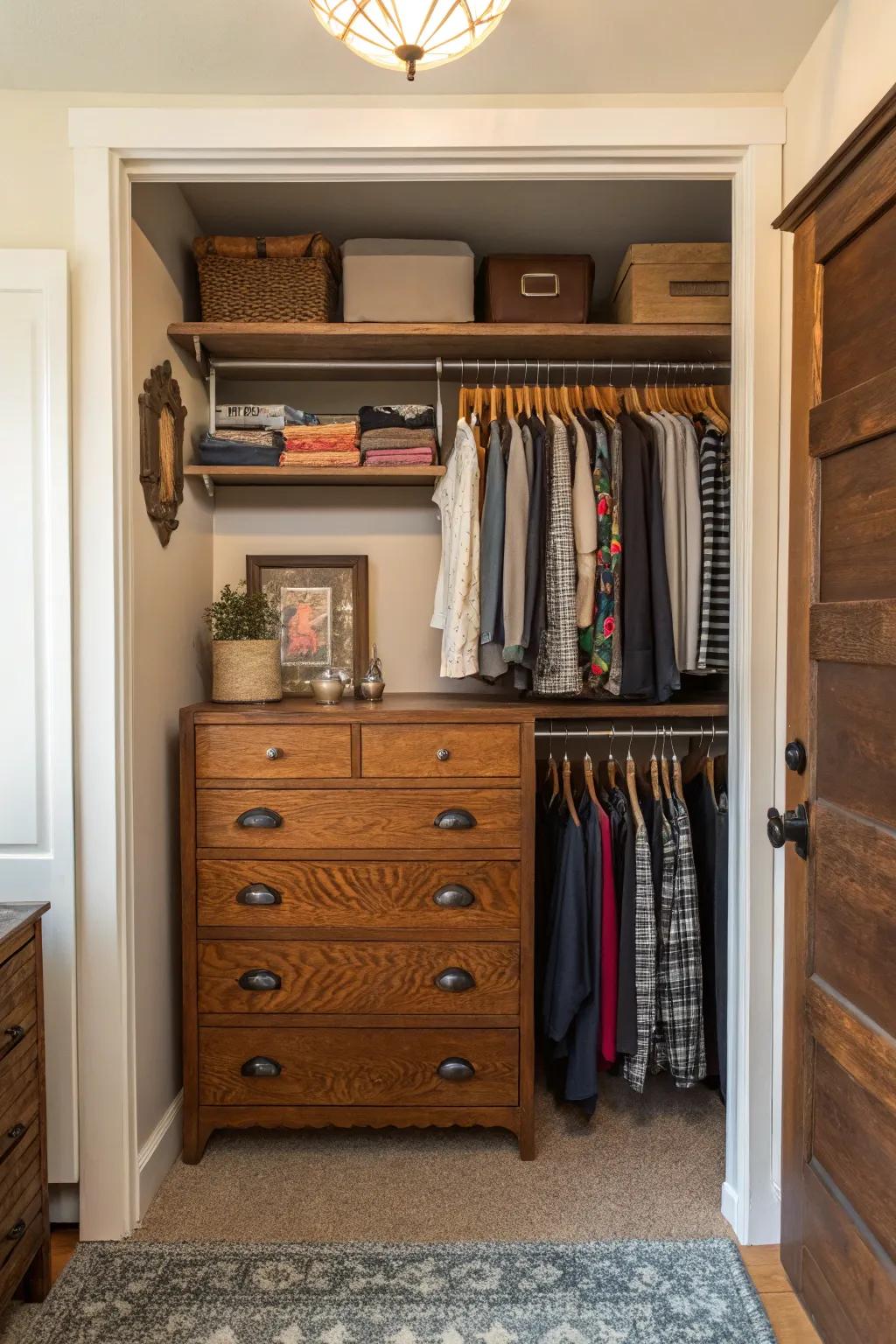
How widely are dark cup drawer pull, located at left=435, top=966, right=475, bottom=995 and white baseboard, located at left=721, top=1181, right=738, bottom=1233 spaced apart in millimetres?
739

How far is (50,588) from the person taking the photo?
76.6 inches

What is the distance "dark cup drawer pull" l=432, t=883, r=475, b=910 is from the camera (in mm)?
2287

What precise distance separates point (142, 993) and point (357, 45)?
2.00 metres

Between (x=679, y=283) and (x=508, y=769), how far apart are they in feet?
4.57

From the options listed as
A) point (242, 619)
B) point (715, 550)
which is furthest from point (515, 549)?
point (242, 619)

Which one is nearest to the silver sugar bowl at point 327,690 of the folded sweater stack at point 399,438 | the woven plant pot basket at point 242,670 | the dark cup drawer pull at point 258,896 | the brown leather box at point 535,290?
the woven plant pot basket at point 242,670

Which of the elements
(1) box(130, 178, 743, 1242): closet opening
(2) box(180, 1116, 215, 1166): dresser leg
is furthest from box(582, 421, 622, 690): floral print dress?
(2) box(180, 1116, 215, 1166): dresser leg

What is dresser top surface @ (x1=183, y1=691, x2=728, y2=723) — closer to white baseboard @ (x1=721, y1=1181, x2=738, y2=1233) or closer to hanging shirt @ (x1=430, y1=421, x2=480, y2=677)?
hanging shirt @ (x1=430, y1=421, x2=480, y2=677)

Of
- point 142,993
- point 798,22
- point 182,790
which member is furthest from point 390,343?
point 142,993

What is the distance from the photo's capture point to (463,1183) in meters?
2.22

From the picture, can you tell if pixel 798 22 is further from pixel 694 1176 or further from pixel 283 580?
pixel 694 1176

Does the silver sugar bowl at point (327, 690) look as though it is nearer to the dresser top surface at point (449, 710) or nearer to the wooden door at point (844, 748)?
the dresser top surface at point (449, 710)

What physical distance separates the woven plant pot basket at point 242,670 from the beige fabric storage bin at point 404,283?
920mm

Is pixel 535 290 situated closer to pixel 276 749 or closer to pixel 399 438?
pixel 399 438
